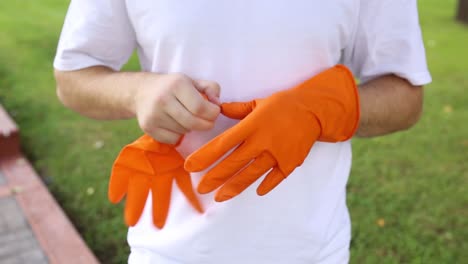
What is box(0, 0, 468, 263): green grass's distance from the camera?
3166mm

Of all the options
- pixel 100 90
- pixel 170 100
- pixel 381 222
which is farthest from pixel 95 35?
pixel 381 222

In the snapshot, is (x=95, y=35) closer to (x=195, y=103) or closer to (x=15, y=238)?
(x=195, y=103)

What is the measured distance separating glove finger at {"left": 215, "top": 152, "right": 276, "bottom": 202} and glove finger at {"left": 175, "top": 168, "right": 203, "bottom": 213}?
144 mm

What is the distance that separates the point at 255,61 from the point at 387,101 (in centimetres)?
34

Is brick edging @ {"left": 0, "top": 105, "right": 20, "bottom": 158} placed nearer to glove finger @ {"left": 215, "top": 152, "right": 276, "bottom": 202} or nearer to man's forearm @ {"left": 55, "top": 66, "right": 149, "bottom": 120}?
man's forearm @ {"left": 55, "top": 66, "right": 149, "bottom": 120}

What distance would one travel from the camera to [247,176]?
3.59ft

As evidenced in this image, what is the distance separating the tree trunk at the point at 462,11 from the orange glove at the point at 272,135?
278 inches

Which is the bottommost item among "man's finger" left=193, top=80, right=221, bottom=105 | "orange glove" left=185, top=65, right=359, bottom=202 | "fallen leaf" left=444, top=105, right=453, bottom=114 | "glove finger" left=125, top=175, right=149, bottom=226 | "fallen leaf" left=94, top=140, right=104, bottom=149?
"fallen leaf" left=444, top=105, right=453, bottom=114

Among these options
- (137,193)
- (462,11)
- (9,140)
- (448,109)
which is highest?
(137,193)

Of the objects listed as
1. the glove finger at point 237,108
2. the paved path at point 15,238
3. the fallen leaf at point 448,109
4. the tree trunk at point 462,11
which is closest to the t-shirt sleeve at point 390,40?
the glove finger at point 237,108

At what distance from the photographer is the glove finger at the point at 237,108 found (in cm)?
109

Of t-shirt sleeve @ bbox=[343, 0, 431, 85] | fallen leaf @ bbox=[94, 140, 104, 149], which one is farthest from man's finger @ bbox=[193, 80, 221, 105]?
fallen leaf @ bbox=[94, 140, 104, 149]

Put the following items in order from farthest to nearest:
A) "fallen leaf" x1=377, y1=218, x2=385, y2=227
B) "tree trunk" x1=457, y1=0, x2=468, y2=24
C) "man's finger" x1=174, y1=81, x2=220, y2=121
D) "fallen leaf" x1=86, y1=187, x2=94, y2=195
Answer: "tree trunk" x1=457, y1=0, x2=468, y2=24 → "fallen leaf" x1=86, y1=187, x2=94, y2=195 → "fallen leaf" x1=377, y1=218, x2=385, y2=227 → "man's finger" x1=174, y1=81, x2=220, y2=121

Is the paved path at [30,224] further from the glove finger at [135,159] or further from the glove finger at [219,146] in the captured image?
the glove finger at [219,146]
